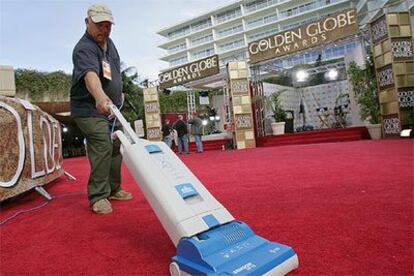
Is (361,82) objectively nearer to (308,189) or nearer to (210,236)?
(308,189)

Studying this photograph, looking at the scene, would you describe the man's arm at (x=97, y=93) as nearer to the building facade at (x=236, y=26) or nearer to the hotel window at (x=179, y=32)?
the building facade at (x=236, y=26)

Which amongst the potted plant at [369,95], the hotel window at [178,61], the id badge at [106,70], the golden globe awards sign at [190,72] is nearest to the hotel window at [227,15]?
the hotel window at [178,61]

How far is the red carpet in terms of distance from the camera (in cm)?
104

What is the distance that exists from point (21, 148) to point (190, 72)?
808 cm

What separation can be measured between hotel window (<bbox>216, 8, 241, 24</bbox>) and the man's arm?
38041mm

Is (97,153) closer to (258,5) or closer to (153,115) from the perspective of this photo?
(153,115)

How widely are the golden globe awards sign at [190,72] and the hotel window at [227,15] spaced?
29.5 metres

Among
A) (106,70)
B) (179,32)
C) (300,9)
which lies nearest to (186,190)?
(106,70)

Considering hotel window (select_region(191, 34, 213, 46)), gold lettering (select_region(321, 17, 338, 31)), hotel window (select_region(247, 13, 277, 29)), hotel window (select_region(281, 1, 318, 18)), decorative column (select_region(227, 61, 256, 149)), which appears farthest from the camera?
hotel window (select_region(191, 34, 213, 46))

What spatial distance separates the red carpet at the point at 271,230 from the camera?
104 centimetres

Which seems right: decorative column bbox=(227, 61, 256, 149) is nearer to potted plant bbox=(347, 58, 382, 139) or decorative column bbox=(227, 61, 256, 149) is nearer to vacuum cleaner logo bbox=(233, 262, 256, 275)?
potted plant bbox=(347, 58, 382, 139)

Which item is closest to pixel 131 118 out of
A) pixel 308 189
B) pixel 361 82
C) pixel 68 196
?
pixel 361 82

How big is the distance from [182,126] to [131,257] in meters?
7.32

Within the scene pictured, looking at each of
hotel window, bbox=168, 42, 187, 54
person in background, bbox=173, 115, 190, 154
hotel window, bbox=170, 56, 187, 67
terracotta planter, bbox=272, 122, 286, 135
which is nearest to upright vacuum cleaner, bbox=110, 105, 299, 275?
person in background, bbox=173, 115, 190, 154
